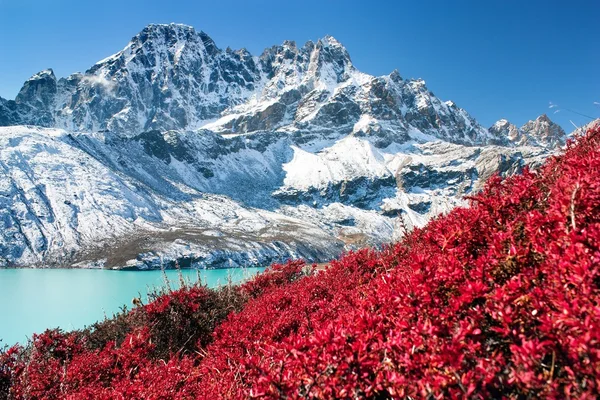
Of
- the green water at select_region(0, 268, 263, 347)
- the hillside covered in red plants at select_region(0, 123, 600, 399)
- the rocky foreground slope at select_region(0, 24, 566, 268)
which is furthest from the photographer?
the rocky foreground slope at select_region(0, 24, 566, 268)

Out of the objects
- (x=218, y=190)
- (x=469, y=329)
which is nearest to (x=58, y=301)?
(x=469, y=329)

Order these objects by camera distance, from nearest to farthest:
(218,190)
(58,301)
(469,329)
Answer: (469,329)
(58,301)
(218,190)

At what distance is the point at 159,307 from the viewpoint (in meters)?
5.58

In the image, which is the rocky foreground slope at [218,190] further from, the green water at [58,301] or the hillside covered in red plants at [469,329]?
the green water at [58,301]

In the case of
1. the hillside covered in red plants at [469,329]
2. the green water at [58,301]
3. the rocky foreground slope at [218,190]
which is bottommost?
the green water at [58,301]

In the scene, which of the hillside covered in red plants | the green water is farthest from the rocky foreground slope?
the green water

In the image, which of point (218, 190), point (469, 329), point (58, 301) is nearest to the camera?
point (469, 329)

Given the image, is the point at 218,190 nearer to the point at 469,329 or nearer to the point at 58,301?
the point at 58,301

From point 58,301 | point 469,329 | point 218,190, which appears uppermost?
point 218,190

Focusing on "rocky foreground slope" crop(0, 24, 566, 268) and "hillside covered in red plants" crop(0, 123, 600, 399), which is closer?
"hillside covered in red plants" crop(0, 123, 600, 399)

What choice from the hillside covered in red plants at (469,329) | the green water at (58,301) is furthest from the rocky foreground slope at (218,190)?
the green water at (58,301)

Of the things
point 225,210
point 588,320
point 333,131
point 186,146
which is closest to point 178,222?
point 225,210

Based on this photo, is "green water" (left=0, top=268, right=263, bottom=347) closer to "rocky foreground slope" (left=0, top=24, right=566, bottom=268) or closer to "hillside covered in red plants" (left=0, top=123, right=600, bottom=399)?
"hillside covered in red plants" (left=0, top=123, right=600, bottom=399)

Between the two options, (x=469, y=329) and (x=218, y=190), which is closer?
(x=469, y=329)
